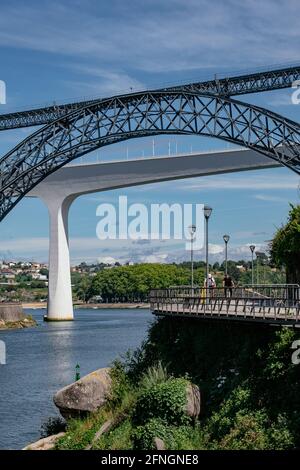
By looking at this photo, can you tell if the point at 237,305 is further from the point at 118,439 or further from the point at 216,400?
the point at 118,439

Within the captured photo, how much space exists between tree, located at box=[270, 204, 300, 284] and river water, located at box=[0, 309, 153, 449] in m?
6.96

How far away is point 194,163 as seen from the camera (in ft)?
297

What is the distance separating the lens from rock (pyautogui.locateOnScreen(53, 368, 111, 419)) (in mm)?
23547

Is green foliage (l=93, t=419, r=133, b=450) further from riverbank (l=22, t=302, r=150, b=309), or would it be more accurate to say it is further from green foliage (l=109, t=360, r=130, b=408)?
riverbank (l=22, t=302, r=150, b=309)

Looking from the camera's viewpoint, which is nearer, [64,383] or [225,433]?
[225,433]

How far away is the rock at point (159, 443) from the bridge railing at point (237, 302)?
4.26 m

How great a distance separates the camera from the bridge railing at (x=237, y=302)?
21.5 m

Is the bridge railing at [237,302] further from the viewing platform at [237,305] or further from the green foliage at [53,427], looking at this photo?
the green foliage at [53,427]

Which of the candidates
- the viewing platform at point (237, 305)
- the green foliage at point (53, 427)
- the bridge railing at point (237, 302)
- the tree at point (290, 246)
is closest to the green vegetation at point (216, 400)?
the viewing platform at point (237, 305)

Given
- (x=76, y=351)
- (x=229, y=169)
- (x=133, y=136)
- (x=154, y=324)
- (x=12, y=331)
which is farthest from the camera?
(x=229, y=169)

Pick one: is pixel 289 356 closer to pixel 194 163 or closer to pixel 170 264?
pixel 194 163

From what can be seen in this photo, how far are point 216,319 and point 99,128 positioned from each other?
2297 cm

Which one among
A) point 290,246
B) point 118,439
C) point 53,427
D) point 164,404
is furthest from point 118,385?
point 290,246
